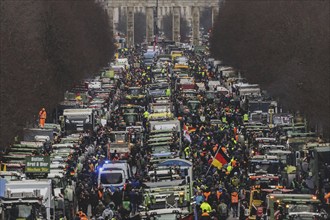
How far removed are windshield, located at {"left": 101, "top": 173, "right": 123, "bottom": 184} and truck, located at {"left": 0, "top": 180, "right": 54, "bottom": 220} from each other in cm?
812

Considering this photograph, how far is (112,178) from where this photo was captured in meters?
49.9

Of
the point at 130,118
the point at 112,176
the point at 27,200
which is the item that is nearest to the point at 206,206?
the point at 27,200

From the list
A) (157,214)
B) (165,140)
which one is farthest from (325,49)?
(157,214)

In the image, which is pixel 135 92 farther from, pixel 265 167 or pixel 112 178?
pixel 112 178

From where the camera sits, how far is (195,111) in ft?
275

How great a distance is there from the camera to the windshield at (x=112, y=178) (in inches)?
1960

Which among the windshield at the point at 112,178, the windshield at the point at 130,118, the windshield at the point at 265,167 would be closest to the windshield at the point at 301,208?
the windshield at the point at 112,178

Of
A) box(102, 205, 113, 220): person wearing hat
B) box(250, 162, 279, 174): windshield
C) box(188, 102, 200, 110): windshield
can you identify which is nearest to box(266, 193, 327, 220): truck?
box(102, 205, 113, 220): person wearing hat

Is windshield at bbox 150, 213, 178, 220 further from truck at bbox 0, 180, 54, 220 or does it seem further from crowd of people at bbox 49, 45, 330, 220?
truck at bbox 0, 180, 54, 220

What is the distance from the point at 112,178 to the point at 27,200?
11.7 metres

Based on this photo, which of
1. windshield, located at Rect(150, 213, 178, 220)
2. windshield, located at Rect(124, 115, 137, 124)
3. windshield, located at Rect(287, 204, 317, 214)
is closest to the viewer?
windshield, located at Rect(150, 213, 178, 220)

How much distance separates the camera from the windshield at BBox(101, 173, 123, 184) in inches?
1960

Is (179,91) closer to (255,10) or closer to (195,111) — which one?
(195,111)

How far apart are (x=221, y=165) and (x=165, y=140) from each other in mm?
10391
